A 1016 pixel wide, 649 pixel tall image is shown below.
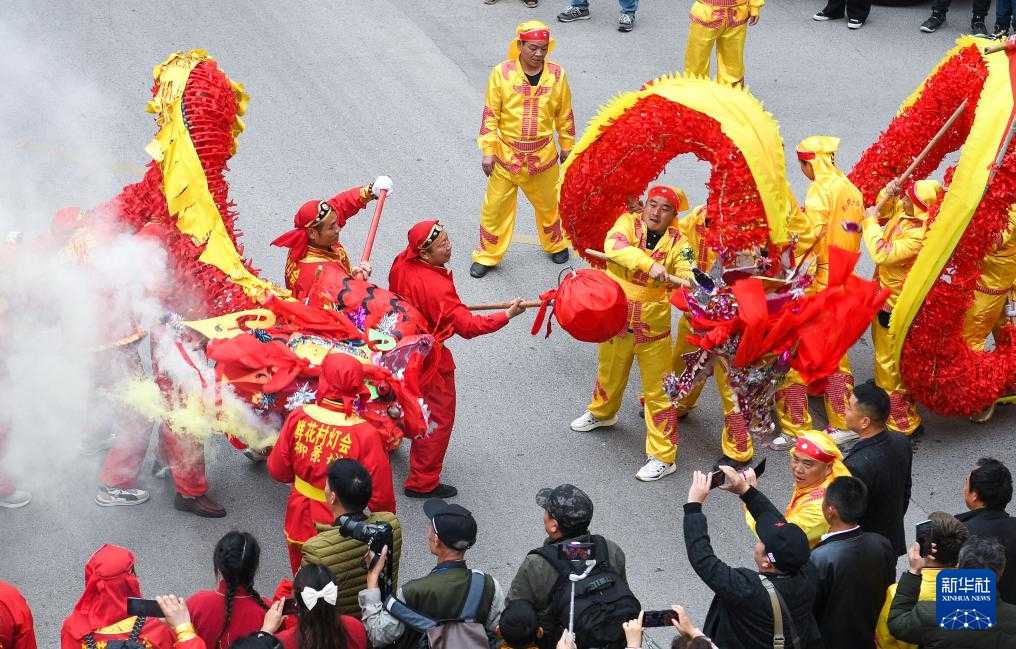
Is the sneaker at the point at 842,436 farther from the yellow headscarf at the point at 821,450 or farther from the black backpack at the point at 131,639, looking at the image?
the black backpack at the point at 131,639

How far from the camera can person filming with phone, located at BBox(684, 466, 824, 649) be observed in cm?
436

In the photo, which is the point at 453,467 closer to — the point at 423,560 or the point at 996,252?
the point at 423,560

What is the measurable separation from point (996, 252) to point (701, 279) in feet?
6.05

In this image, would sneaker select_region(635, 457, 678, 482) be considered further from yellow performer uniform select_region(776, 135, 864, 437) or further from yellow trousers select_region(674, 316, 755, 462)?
yellow performer uniform select_region(776, 135, 864, 437)

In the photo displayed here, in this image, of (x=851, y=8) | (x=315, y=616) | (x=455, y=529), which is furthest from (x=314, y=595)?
(x=851, y=8)

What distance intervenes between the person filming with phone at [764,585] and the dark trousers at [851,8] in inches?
355

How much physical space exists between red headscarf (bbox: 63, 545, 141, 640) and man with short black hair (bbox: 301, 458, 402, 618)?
0.68 meters

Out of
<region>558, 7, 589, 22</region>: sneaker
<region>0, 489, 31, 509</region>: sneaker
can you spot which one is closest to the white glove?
<region>0, 489, 31, 509</region>: sneaker

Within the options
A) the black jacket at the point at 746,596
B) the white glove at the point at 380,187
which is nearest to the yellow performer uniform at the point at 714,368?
the white glove at the point at 380,187

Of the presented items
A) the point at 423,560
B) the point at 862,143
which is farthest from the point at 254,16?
the point at 423,560

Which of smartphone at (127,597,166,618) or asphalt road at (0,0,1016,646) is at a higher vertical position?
smartphone at (127,597,166,618)

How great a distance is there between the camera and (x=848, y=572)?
4.76 metres

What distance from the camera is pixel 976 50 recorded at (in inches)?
280

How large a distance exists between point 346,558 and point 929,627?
7.01ft
